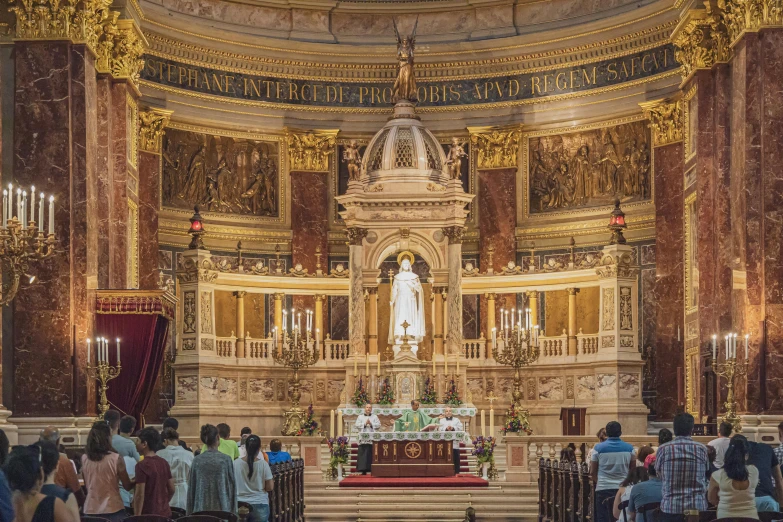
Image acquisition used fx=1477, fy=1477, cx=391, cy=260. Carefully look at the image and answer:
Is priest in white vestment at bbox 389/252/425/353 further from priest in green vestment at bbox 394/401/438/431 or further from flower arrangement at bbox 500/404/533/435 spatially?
flower arrangement at bbox 500/404/533/435

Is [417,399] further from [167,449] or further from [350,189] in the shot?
[167,449]

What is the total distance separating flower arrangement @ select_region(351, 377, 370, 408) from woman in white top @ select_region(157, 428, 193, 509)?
17036 millimetres

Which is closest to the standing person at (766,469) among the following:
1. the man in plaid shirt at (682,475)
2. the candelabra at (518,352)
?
the man in plaid shirt at (682,475)

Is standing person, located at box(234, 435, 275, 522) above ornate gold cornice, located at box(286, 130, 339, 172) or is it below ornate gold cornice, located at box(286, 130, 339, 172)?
below

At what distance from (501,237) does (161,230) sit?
9.11m

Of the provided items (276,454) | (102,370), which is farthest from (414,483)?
(276,454)

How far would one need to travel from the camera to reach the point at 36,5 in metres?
26.8

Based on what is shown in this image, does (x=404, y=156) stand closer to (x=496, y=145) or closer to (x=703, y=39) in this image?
(x=496, y=145)

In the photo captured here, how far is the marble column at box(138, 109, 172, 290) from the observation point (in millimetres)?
36434

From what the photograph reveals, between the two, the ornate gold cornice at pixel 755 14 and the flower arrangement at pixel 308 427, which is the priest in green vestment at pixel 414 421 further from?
the ornate gold cornice at pixel 755 14

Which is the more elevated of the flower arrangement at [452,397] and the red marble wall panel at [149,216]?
the red marble wall panel at [149,216]

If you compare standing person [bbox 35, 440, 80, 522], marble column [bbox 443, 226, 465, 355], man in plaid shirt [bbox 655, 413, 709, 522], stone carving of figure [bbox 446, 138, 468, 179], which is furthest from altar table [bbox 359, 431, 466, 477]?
standing person [bbox 35, 440, 80, 522]

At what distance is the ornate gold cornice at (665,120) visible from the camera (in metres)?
36.5

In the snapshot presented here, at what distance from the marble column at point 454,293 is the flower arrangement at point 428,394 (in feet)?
2.89
